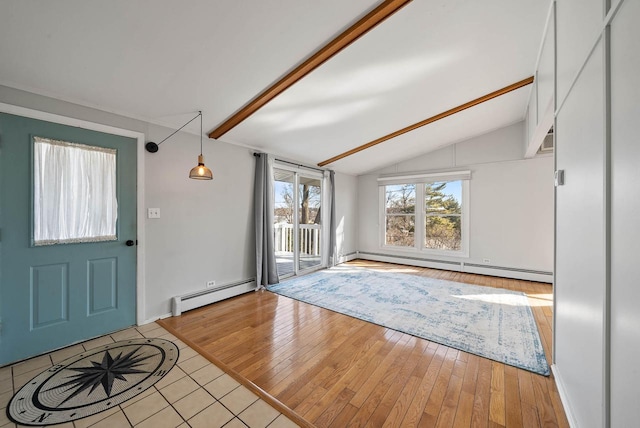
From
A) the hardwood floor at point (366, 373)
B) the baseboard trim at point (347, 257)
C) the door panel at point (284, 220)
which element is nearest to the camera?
the hardwood floor at point (366, 373)

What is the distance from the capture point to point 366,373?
190 centimetres

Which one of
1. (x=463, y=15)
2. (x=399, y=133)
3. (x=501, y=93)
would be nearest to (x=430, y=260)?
(x=399, y=133)

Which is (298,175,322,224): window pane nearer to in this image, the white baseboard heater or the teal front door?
the white baseboard heater

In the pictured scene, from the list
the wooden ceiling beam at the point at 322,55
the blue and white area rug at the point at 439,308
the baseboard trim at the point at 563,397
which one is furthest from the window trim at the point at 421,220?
the wooden ceiling beam at the point at 322,55

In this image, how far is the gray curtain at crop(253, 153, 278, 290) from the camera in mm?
3781

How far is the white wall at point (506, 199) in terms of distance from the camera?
420 centimetres

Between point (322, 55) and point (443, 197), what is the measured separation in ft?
13.7

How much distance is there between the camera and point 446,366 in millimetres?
1986

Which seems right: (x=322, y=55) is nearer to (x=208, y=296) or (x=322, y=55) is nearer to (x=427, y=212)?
(x=208, y=296)

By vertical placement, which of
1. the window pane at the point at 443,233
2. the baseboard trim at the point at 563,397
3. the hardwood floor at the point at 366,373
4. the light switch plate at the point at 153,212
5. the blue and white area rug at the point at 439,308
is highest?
the light switch plate at the point at 153,212

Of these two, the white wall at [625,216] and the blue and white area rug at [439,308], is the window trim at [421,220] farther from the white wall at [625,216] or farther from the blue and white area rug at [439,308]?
the white wall at [625,216]

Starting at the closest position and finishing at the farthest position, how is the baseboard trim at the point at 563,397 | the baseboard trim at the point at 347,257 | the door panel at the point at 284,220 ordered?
the baseboard trim at the point at 563,397
the door panel at the point at 284,220
the baseboard trim at the point at 347,257

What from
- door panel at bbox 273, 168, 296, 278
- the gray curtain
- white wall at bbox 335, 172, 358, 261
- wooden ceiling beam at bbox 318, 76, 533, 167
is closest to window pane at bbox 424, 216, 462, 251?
white wall at bbox 335, 172, 358, 261

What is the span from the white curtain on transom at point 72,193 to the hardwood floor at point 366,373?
1308mm
